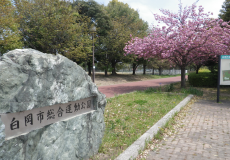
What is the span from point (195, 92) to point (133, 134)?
7767 mm

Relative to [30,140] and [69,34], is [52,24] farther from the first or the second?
[30,140]

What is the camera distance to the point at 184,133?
4.72m

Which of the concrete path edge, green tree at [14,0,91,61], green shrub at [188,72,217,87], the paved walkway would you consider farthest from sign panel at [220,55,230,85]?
green tree at [14,0,91,61]

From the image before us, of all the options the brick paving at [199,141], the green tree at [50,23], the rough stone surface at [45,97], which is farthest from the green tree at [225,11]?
the rough stone surface at [45,97]

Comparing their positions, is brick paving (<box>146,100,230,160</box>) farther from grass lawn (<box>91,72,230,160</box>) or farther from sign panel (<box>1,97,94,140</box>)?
sign panel (<box>1,97,94,140</box>)

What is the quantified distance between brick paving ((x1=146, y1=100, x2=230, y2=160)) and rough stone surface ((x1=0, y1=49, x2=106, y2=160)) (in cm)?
147

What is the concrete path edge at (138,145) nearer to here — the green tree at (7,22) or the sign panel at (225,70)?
the sign panel at (225,70)

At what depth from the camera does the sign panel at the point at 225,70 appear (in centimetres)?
865

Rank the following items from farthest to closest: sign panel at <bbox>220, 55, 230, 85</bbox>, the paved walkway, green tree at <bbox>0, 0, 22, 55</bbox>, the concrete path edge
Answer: the paved walkway
green tree at <bbox>0, 0, 22, 55</bbox>
sign panel at <bbox>220, 55, 230, 85</bbox>
the concrete path edge

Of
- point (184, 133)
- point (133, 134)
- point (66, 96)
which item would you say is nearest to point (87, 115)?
point (66, 96)

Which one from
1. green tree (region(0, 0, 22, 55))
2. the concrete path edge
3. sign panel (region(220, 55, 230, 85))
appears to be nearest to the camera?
the concrete path edge

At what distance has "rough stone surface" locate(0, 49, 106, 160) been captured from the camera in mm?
2025

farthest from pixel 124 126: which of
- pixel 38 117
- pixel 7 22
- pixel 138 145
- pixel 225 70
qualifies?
pixel 7 22

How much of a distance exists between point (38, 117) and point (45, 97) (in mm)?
281
